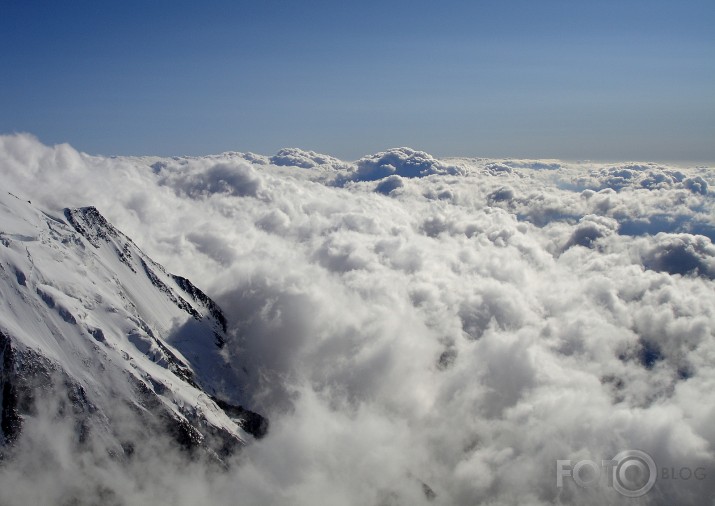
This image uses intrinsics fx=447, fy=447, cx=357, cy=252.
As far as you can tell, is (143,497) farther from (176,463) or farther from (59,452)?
(59,452)

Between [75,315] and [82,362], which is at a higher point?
[75,315]

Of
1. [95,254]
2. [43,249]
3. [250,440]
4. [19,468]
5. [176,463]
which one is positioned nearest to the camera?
[19,468]

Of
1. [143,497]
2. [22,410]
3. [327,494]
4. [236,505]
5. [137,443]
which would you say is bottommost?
[327,494]

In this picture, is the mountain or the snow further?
the snow

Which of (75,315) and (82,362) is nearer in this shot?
(82,362)

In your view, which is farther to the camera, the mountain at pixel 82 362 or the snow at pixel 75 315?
the snow at pixel 75 315

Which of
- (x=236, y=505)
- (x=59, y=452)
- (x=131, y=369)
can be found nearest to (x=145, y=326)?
(x=131, y=369)

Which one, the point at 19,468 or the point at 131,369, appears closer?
the point at 19,468

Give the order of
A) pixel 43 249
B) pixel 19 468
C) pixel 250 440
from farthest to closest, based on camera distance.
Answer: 1. pixel 250 440
2. pixel 43 249
3. pixel 19 468

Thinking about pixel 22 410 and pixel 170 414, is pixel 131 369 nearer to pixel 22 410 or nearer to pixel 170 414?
pixel 170 414

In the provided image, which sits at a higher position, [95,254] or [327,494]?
[95,254]
